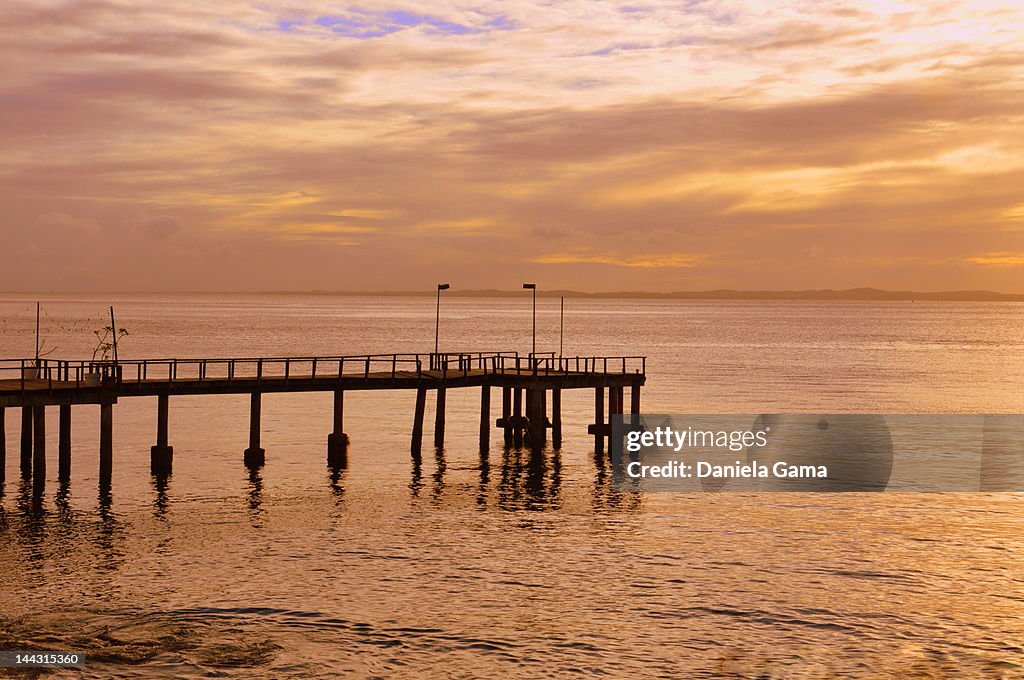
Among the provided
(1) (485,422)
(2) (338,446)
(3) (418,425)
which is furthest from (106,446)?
(1) (485,422)

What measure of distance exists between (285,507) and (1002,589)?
23.1m

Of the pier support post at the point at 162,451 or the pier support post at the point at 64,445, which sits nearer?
the pier support post at the point at 64,445

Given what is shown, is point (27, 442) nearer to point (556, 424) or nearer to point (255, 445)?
point (255, 445)

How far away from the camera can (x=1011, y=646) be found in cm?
2628

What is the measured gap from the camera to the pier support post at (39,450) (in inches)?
1656

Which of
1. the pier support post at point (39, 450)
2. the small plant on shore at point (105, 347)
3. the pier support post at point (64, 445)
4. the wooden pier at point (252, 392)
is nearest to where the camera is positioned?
the wooden pier at point (252, 392)

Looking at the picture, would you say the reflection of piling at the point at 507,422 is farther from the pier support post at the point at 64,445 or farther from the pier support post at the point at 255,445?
the pier support post at the point at 64,445

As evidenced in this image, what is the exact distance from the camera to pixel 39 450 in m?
42.5

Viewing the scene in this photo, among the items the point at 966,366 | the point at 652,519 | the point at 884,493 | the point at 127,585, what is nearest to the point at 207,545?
the point at 127,585

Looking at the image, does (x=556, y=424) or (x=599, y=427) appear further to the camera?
(x=556, y=424)

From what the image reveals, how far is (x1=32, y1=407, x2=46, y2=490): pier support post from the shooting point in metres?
42.1

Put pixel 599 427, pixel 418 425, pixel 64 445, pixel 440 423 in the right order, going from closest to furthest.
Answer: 1. pixel 64 445
2. pixel 418 425
3. pixel 599 427
4. pixel 440 423

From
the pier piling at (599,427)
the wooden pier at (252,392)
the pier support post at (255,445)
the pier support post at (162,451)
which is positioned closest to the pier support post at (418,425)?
the wooden pier at (252,392)

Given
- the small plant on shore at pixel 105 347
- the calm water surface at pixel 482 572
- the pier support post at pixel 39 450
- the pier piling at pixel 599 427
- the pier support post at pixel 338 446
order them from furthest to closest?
the pier piling at pixel 599 427, the small plant on shore at pixel 105 347, the pier support post at pixel 338 446, the pier support post at pixel 39 450, the calm water surface at pixel 482 572
